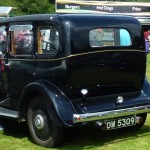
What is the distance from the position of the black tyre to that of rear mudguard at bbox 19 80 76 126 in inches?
6.3

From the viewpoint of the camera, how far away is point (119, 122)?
620cm

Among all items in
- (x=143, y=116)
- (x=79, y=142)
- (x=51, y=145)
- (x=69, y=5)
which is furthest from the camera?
(x=69, y=5)

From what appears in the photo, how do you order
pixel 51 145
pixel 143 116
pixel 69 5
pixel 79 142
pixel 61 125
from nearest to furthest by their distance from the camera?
pixel 61 125 → pixel 51 145 → pixel 79 142 → pixel 143 116 → pixel 69 5

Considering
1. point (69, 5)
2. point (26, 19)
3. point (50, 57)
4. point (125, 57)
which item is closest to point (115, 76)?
point (125, 57)

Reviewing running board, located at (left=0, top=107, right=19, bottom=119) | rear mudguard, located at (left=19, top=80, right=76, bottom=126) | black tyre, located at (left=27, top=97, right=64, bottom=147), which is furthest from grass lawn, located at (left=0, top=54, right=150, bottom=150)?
rear mudguard, located at (left=19, top=80, right=76, bottom=126)

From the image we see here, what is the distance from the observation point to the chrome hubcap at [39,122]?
6.17m

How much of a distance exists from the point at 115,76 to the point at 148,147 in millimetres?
1122

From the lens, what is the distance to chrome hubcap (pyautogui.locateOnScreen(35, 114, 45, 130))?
20.2ft

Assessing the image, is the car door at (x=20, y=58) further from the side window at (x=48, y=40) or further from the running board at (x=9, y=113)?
the running board at (x=9, y=113)

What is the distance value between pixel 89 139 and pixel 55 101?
1.17m

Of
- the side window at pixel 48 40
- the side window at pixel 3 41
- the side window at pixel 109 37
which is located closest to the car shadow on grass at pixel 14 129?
the side window at pixel 3 41

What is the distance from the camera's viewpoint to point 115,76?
635cm

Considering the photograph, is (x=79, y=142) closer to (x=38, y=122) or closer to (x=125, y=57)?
(x=38, y=122)

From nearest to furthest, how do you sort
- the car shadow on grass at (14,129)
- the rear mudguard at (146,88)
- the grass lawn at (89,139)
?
the grass lawn at (89,139) < the rear mudguard at (146,88) < the car shadow on grass at (14,129)
